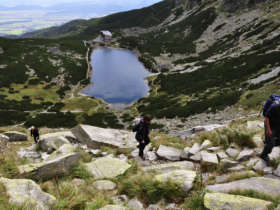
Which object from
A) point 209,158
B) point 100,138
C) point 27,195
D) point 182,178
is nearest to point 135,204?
point 182,178

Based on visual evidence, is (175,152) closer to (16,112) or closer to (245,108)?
(245,108)

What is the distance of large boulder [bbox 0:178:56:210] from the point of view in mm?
4500

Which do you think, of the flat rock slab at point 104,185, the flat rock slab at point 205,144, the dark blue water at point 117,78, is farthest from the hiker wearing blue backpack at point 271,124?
the dark blue water at point 117,78

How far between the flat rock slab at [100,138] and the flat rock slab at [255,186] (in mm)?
6995

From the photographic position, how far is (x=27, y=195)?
4.91 m

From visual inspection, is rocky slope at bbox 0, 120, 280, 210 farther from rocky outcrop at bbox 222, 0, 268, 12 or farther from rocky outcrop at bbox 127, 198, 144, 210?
rocky outcrop at bbox 222, 0, 268, 12

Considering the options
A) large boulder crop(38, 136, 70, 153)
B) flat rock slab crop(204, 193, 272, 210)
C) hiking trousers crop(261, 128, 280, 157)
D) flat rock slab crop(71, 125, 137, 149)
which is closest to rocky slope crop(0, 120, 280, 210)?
flat rock slab crop(204, 193, 272, 210)

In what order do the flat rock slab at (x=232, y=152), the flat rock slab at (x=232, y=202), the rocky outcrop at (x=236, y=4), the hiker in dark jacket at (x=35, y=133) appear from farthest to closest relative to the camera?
the rocky outcrop at (x=236, y=4)
the hiker in dark jacket at (x=35, y=133)
the flat rock slab at (x=232, y=152)
the flat rock slab at (x=232, y=202)

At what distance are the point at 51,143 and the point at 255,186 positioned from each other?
1103 cm

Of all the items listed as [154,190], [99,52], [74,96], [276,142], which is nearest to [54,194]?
[154,190]

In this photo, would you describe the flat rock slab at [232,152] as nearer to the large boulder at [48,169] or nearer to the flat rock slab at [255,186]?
the flat rock slab at [255,186]

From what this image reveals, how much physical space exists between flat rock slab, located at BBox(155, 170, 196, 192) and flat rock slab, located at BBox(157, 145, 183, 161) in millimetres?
2618

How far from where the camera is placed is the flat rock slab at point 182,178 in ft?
18.8

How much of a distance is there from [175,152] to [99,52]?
126752 millimetres
